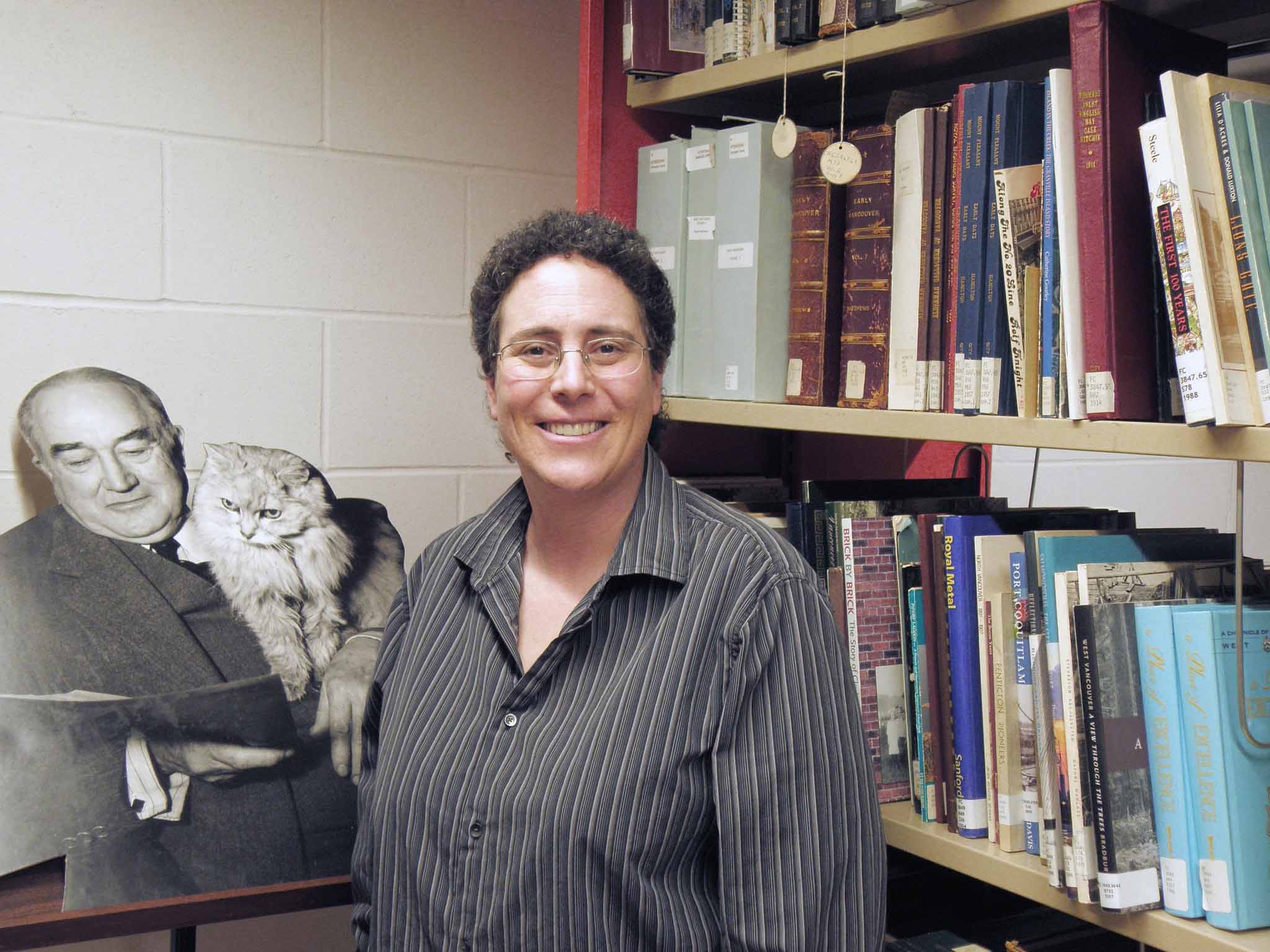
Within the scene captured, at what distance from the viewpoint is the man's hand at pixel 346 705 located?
5.21 ft

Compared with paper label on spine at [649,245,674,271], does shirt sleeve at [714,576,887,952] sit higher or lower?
lower

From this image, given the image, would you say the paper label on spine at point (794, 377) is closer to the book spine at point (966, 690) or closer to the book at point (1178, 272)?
the book spine at point (966, 690)

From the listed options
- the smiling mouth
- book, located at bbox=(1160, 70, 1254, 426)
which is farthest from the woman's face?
book, located at bbox=(1160, 70, 1254, 426)

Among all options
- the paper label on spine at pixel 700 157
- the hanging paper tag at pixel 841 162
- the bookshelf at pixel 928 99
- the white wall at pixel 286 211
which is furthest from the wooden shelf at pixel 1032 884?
the white wall at pixel 286 211

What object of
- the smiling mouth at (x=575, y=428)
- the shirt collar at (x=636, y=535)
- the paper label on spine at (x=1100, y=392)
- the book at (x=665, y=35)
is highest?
the book at (x=665, y=35)

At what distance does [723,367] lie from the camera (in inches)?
61.1

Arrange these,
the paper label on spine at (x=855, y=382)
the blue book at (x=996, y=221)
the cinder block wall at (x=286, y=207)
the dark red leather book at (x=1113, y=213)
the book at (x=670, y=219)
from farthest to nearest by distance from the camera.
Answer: the cinder block wall at (x=286, y=207)
the book at (x=670, y=219)
the paper label on spine at (x=855, y=382)
the blue book at (x=996, y=221)
the dark red leather book at (x=1113, y=213)

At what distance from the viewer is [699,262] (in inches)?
62.2

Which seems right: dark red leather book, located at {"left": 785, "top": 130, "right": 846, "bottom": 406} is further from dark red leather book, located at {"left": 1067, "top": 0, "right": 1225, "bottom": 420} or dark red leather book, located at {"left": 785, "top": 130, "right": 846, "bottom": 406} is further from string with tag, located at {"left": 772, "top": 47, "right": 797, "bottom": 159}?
dark red leather book, located at {"left": 1067, "top": 0, "right": 1225, "bottom": 420}

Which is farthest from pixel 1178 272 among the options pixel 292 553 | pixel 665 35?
pixel 292 553

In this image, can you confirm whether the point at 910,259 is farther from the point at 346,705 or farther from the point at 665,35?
the point at 346,705

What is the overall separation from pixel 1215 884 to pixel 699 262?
3.15ft

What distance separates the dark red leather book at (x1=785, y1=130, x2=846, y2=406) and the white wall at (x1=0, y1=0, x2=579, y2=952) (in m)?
0.76

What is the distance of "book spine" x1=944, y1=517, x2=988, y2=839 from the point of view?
1233mm
